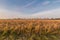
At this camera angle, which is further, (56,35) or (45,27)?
(45,27)

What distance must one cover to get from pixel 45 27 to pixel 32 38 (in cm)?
136

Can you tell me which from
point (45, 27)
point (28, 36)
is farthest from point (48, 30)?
point (28, 36)

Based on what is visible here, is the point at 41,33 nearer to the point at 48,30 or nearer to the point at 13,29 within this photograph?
the point at 48,30

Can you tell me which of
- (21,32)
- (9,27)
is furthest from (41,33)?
(9,27)

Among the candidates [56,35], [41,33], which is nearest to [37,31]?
[41,33]

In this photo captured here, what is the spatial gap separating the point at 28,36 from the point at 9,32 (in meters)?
0.99

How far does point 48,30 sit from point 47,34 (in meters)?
0.39

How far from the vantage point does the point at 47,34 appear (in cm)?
907

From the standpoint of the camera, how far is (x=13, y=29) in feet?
31.1

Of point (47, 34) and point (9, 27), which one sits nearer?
point (47, 34)

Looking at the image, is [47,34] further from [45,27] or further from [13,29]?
[13,29]

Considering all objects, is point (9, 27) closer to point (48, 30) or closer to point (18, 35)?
point (18, 35)

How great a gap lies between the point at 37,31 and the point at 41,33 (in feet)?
0.72

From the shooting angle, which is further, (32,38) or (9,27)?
(9,27)
